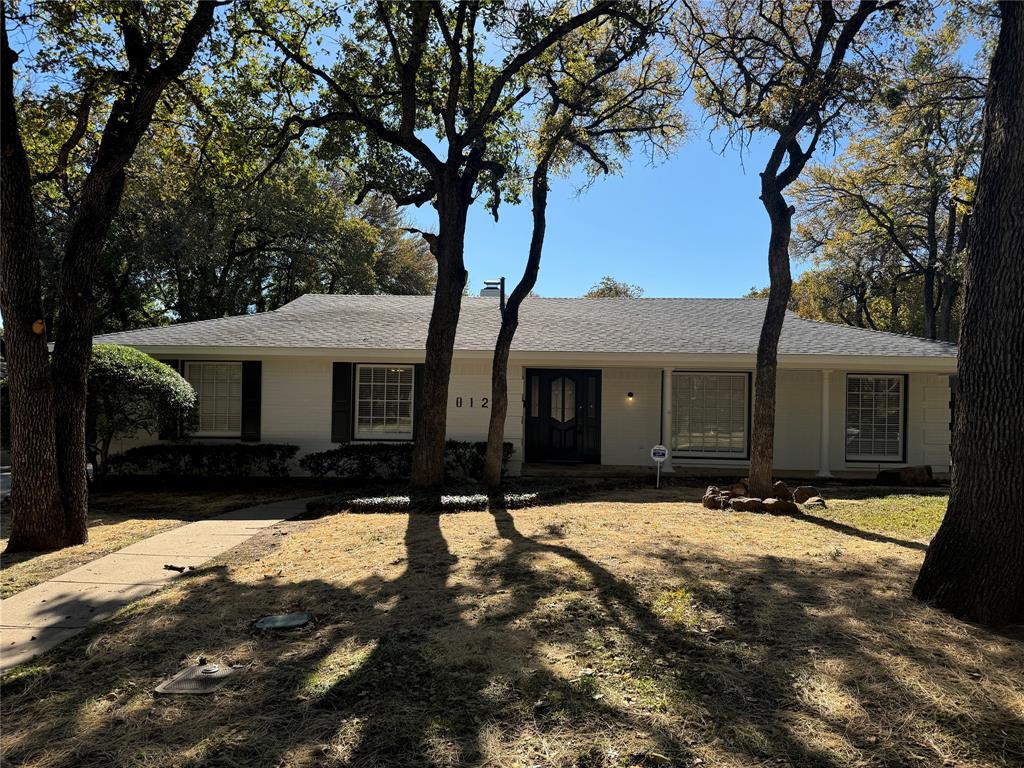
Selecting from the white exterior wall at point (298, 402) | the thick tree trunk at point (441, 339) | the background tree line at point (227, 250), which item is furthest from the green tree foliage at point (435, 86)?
the background tree line at point (227, 250)

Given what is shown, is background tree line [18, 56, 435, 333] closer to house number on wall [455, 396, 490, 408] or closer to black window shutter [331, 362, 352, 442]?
black window shutter [331, 362, 352, 442]

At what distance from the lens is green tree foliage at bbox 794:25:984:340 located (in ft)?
49.3

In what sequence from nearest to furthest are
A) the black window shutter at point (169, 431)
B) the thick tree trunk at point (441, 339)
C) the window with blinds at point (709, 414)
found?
the thick tree trunk at point (441, 339)
the black window shutter at point (169, 431)
the window with blinds at point (709, 414)

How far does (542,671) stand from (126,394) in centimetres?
887

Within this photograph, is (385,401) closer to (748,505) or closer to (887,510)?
(748,505)

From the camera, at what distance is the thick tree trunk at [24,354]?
549cm

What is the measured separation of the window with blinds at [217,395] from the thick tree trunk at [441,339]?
4.98 m

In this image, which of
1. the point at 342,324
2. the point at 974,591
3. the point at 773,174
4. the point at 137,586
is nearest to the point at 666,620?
the point at 974,591

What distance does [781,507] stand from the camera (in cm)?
Answer: 796

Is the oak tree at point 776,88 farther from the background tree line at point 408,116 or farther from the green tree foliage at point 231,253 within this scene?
the green tree foliage at point 231,253

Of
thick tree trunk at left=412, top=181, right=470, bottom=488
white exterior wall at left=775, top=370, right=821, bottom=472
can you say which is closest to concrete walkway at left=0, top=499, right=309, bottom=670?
thick tree trunk at left=412, top=181, right=470, bottom=488

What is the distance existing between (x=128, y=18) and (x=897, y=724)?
8.57m

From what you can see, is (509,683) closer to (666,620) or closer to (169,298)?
(666,620)

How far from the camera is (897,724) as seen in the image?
2.64 metres
